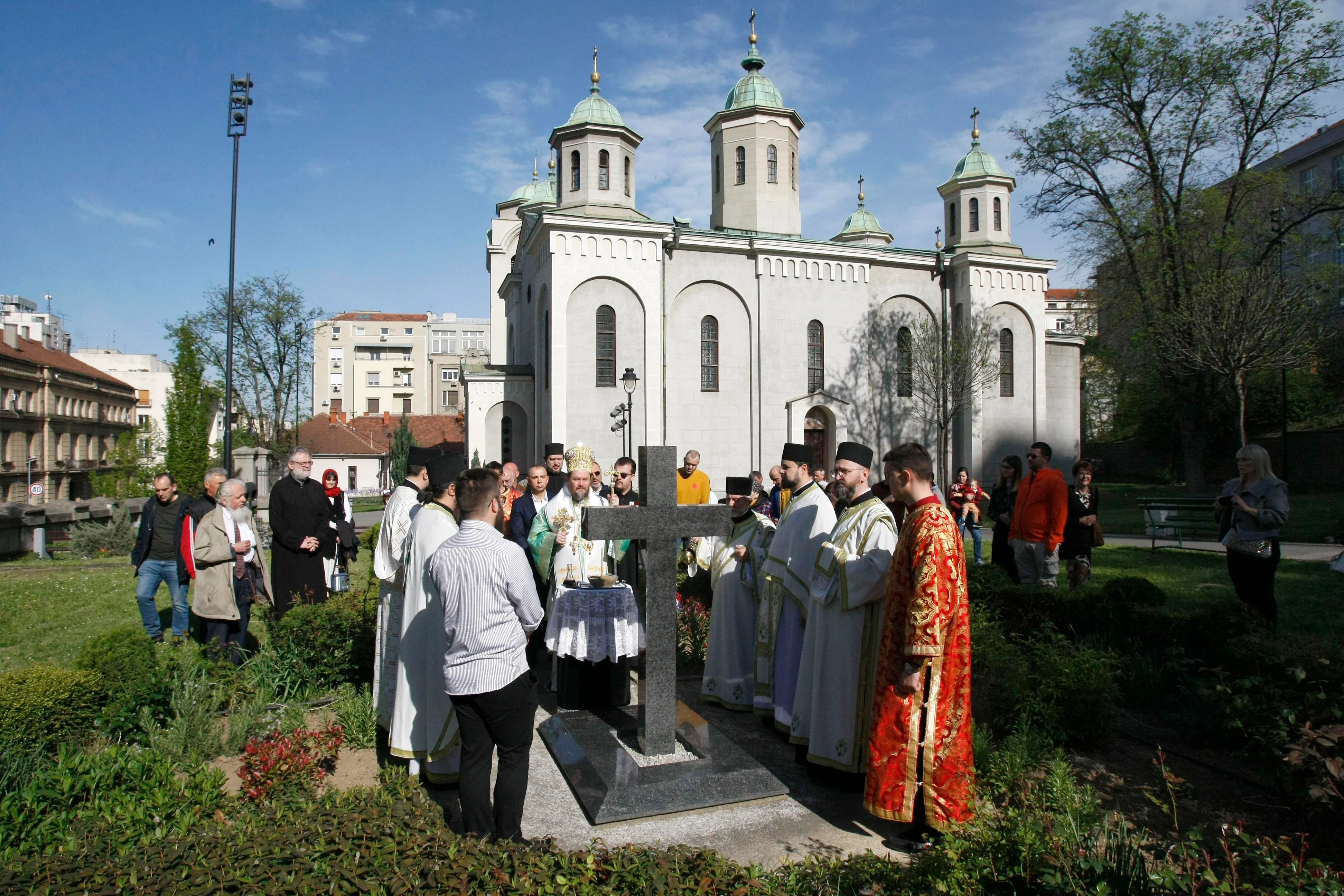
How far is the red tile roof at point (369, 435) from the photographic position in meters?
54.1

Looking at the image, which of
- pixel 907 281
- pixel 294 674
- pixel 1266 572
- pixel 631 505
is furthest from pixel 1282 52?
pixel 294 674

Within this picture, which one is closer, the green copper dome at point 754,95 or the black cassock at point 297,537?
the black cassock at point 297,537

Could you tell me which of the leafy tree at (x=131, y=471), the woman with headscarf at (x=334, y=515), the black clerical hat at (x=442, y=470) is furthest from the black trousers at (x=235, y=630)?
the leafy tree at (x=131, y=471)

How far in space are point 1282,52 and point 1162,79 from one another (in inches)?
125

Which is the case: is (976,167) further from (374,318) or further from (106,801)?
(374,318)

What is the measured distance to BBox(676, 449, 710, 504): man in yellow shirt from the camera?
36.7 ft

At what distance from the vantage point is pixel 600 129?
2619 cm

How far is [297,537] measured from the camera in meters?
7.77

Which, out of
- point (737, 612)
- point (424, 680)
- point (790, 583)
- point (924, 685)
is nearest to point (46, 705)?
point (424, 680)

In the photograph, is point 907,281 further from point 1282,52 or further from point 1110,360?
point 1110,360

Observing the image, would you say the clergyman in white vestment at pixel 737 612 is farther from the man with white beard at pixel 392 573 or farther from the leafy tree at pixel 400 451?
the leafy tree at pixel 400 451

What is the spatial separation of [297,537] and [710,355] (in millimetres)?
20183

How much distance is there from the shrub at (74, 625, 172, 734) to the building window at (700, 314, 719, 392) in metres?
21.9

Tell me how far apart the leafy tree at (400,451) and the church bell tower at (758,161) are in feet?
61.0
